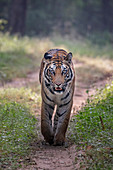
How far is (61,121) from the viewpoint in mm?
5613

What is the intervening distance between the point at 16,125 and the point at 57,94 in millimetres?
1251

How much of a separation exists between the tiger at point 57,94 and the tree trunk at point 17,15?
16924 mm

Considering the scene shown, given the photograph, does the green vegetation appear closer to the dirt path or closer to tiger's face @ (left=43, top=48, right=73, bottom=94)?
the dirt path

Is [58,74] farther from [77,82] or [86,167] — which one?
[77,82]

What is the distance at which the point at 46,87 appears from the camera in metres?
5.50

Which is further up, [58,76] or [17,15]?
[17,15]

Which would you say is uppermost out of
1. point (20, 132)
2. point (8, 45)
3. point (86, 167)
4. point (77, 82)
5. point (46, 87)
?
point (8, 45)

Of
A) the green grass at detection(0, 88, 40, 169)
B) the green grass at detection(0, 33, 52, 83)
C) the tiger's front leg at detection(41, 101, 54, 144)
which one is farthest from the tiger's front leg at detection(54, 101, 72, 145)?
the green grass at detection(0, 33, 52, 83)

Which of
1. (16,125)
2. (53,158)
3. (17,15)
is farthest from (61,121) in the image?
(17,15)

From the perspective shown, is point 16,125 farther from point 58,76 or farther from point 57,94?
point 58,76

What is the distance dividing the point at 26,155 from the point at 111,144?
4.26 feet

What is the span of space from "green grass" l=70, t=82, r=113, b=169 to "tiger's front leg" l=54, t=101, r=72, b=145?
0.29 m

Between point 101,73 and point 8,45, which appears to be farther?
point 8,45

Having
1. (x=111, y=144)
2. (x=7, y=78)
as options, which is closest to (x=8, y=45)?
(x=7, y=78)
